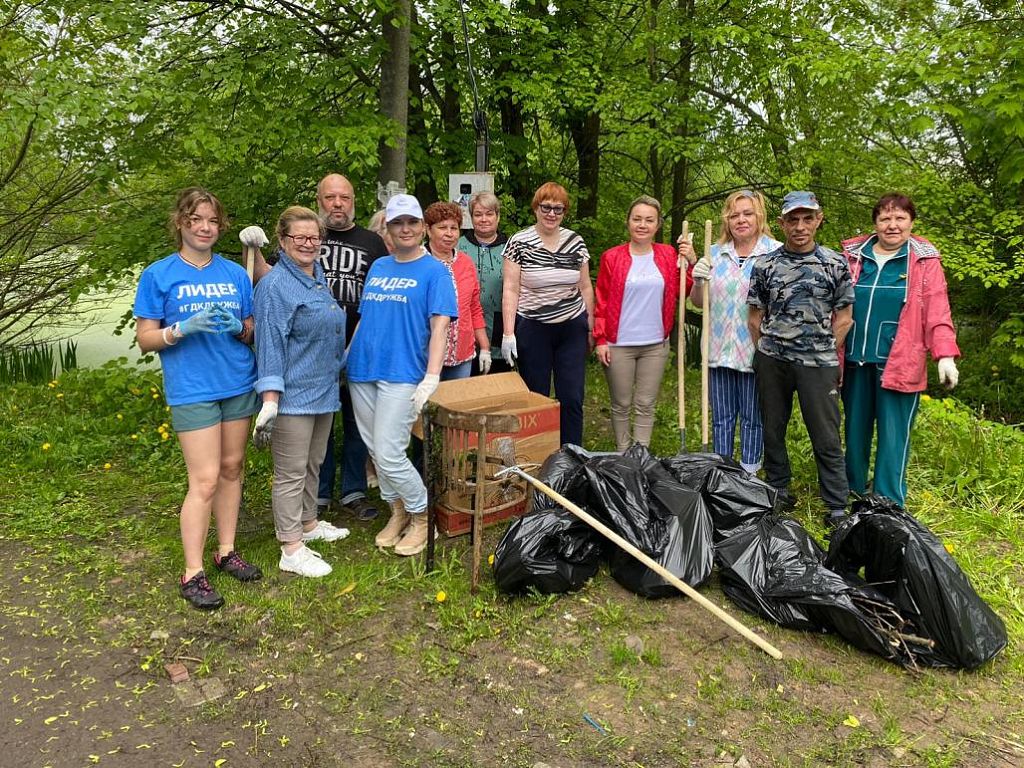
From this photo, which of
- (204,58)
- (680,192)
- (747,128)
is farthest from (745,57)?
(204,58)

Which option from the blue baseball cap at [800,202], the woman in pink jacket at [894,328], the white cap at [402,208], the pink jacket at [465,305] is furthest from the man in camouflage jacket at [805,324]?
the white cap at [402,208]

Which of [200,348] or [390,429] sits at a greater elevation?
[200,348]

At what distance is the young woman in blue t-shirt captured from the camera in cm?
282

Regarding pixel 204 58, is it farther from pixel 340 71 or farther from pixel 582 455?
pixel 582 455

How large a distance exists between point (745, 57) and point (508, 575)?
6364mm

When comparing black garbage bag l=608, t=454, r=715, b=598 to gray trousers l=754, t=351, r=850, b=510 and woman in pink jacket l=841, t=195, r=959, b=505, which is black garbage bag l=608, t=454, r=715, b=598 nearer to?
gray trousers l=754, t=351, r=850, b=510

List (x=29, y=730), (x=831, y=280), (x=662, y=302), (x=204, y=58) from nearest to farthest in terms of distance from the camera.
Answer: (x=29, y=730) < (x=831, y=280) < (x=662, y=302) < (x=204, y=58)

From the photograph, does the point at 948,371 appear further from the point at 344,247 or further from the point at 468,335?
the point at 344,247

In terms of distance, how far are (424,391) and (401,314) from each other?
36 cm

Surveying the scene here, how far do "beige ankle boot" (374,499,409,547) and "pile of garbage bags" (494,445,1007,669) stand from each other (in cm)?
69

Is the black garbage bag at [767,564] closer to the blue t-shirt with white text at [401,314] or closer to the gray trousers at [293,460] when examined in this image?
the blue t-shirt with white text at [401,314]

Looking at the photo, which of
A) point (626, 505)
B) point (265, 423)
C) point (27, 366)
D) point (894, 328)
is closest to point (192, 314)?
point (265, 423)

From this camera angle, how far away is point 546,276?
12.9 feet

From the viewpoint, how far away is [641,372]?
4156mm
